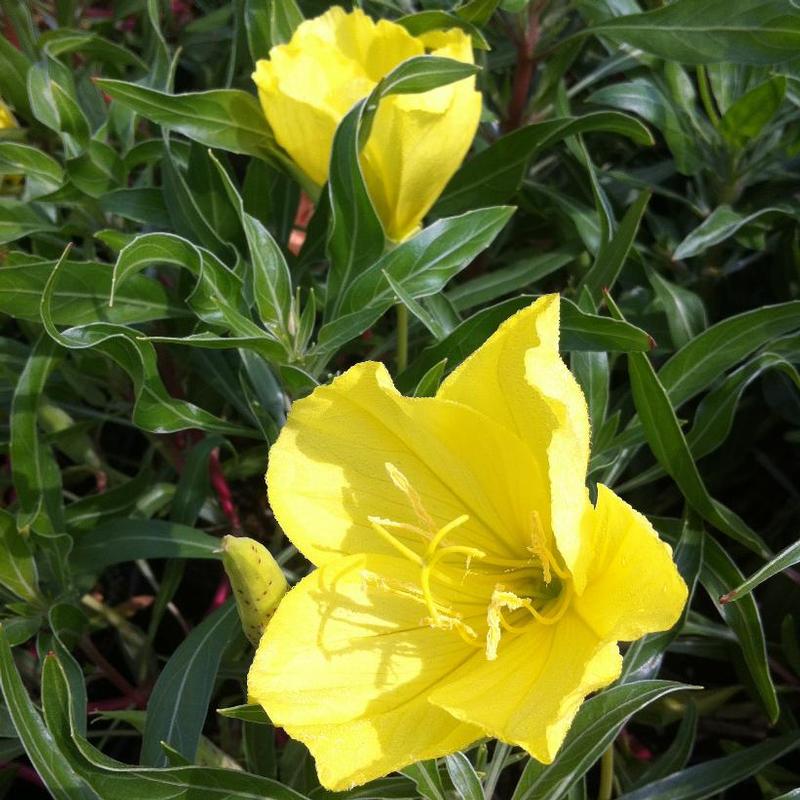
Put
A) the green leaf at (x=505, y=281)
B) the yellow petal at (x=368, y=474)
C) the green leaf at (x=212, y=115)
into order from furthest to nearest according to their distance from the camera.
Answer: the green leaf at (x=505, y=281) < the green leaf at (x=212, y=115) < the yellow petal at (x=368, y=474)

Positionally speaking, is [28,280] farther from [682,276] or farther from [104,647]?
[682,276]

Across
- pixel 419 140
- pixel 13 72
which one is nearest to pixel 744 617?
pixel 419 140

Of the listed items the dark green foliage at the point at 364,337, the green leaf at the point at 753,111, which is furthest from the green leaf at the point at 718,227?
the green leaf at the point at 753,111

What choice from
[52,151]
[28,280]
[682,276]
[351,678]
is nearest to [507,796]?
[351,678]

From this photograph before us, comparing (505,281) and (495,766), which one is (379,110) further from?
(495,766)

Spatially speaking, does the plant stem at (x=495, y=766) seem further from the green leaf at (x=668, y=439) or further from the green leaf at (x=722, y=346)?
the green leaf at (x=722, y=346)

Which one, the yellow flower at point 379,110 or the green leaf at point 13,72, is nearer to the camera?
the yellow flower at point 379,110
